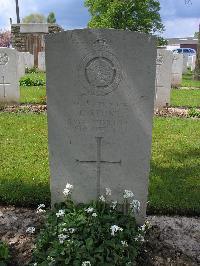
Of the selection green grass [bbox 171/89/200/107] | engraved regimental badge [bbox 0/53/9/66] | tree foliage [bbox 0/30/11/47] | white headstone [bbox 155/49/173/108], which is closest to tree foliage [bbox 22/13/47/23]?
tree foliage [bbox 0/30/11/47]

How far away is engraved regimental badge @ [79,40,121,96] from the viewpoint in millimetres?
3043

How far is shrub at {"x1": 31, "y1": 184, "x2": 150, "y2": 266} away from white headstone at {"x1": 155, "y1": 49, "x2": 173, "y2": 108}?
6.90 m

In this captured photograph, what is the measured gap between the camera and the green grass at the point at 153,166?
4143 mm

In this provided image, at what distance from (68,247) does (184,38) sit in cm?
6603

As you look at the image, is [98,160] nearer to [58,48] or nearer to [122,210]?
[122,210]

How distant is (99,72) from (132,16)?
2219cm

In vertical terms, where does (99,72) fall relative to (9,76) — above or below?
above

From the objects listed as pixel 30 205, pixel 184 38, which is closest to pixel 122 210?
pixel 30 205

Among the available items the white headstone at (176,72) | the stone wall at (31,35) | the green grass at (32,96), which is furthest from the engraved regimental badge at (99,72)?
the stone wall at (31,35)

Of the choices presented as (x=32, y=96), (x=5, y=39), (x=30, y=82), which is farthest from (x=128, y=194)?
(x=5, y=39)

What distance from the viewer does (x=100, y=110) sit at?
3152 millimetres

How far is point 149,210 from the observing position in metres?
3.99

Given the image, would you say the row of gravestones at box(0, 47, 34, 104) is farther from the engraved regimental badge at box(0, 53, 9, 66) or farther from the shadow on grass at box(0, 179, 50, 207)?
the shadow on grass at box(0, 179, 50, 207)

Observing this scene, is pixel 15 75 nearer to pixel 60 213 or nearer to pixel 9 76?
pixel 9 76
